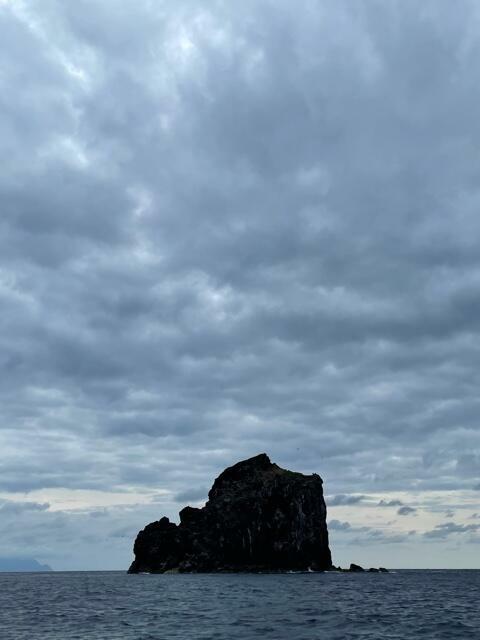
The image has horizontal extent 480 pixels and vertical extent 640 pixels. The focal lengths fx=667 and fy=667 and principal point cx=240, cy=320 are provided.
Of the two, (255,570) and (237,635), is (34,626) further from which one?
(255,570)

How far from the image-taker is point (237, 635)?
4666 centimetres

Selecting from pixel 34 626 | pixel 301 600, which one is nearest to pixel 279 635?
pixel 34 626

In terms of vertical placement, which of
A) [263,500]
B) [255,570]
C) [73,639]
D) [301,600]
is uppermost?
[263,500]

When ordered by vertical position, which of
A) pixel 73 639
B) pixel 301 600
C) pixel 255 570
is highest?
pixel 255 570

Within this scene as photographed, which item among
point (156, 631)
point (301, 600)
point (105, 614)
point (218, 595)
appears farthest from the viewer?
point (218, 595)

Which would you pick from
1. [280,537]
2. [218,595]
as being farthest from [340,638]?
[280,537]

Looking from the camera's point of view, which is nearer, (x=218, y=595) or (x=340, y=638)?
(x=340, y=638)

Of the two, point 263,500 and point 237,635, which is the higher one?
point 263,500

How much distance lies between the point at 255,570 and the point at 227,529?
14.1 m

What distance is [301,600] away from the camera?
266ft

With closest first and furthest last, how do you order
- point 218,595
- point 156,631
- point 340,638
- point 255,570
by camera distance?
point 340,638 < point 156,631 < point 218,595 < point 255,570

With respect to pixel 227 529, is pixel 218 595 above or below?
below

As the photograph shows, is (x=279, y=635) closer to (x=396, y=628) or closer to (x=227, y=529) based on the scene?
(x=396, y=628)

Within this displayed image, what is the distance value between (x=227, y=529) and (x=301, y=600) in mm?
122085
